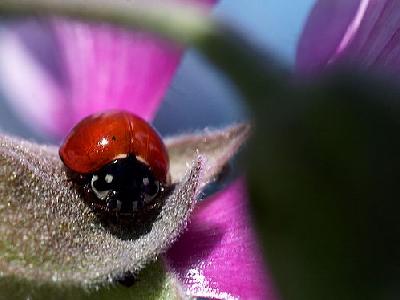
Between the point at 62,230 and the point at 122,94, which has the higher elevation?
the point at 62,230

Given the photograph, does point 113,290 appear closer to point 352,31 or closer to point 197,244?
point 197,244

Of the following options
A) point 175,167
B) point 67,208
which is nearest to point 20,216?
point 67,208

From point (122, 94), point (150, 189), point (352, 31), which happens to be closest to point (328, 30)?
point (352, 31)

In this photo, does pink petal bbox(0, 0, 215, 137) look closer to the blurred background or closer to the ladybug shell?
the blurred background

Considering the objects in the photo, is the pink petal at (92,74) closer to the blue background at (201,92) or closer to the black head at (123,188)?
the blue background at (201,92)

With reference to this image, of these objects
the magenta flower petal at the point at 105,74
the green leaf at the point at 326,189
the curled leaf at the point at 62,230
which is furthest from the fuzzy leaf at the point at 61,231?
the magenta flower petal at the point at 105,74

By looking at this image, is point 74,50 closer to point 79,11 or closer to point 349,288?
point 79,11
